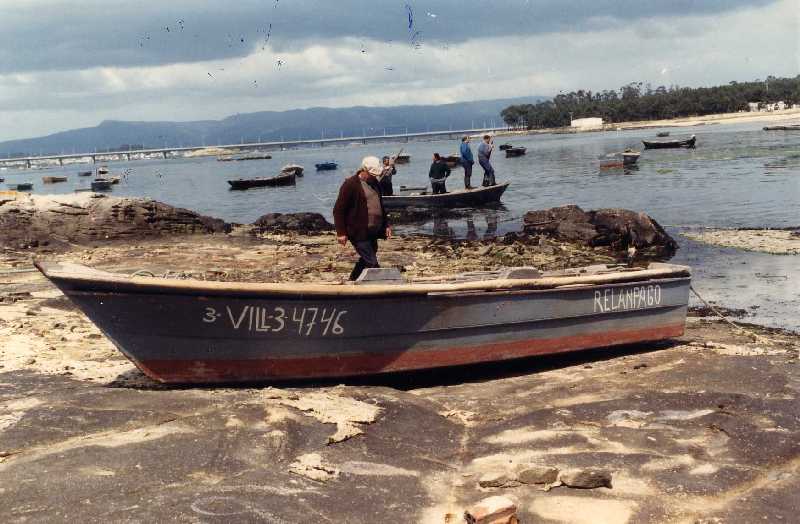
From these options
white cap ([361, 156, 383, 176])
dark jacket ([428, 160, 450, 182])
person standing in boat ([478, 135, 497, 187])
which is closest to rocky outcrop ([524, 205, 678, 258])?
person standing in boat ([478, 135, 497, 187])

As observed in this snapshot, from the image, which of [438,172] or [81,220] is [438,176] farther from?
[81,220]

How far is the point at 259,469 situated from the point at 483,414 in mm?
2492

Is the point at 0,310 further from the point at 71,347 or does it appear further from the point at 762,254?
the point at 762,254

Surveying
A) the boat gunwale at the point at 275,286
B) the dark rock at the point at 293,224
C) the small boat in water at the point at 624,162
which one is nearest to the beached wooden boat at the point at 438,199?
the dark rock at the point at 293,224

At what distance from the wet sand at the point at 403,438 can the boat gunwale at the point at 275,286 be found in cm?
95

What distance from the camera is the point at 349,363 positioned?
25.3 feet

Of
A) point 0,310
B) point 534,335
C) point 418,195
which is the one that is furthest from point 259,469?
point 418,195

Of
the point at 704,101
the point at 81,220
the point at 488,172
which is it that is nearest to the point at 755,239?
the point at 488,172

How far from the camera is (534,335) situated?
853cm

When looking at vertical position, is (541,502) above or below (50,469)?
below

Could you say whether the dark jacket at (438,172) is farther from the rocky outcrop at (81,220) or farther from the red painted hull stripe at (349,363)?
the red painted hull stripe at (349,363)

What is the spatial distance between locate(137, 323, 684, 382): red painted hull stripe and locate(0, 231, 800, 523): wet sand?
0.53 feet

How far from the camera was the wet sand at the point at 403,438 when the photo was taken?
494cm

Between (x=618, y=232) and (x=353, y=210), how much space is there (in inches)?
455
